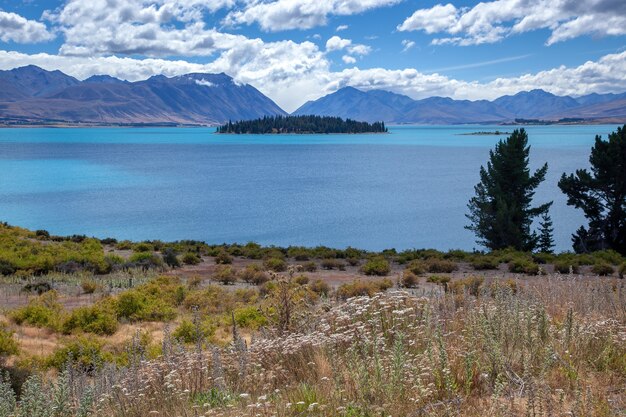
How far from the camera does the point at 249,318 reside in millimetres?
14016

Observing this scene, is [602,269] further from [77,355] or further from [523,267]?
[77,355]

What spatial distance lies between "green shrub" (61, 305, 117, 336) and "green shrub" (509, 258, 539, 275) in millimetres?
18110

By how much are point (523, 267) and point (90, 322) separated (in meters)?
18.9

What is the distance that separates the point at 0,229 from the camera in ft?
111

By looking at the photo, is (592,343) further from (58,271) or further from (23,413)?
(58,271)

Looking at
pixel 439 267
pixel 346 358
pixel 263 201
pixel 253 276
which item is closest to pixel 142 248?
pixel 253 276

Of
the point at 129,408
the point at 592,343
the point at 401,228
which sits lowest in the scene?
the point at 401,228

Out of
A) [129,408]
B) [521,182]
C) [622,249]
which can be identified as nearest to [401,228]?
[521,182]

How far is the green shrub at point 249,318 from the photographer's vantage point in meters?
13.5

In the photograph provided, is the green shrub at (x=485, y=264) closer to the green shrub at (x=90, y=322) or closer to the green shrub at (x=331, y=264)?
the green shrub at (x=331, y=264)

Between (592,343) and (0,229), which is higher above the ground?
(592,343)

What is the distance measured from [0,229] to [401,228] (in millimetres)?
31704

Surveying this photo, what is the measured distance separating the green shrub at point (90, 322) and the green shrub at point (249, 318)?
10.3 ft

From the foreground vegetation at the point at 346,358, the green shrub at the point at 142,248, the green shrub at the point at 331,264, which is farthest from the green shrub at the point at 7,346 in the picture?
the green shrub at the point at 142,248
